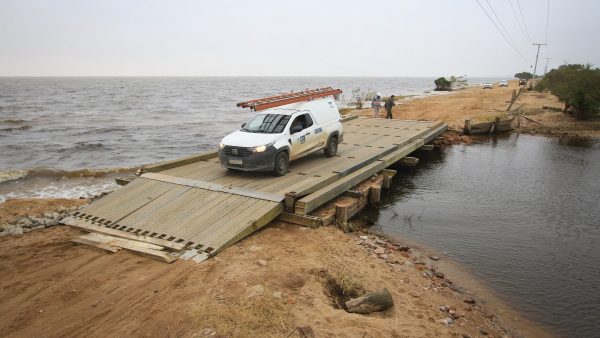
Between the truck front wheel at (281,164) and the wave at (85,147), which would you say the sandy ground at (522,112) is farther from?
the wave at (85,147)

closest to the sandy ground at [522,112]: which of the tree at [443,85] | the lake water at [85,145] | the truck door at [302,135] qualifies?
the lake water at [85,145]

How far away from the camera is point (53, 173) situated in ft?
58.5

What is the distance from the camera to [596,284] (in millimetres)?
8016

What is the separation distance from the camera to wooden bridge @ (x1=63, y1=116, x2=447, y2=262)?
25.8 ft

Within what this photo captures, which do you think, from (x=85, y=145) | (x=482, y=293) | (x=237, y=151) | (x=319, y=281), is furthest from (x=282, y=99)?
(x=85, y=145)

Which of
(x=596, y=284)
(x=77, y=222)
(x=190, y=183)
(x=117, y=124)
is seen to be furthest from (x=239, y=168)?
(x=117, y=124)

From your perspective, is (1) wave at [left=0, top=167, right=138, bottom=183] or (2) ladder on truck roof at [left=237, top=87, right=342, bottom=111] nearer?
(2) ladder on truck roof at [left=237, top=87, right=342, bottom=111]

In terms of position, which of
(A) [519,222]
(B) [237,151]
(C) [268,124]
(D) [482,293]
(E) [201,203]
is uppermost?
(C) [268,124]

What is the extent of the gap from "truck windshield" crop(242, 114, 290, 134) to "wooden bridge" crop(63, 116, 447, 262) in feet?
4.28

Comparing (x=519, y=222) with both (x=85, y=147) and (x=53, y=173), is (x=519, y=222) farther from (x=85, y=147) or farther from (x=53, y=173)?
(x=85, y=147)

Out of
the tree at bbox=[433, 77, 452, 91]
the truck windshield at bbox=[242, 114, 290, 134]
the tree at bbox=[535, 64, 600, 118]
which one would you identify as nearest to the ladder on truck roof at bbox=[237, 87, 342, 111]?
the truck windshield at bbox=[242, 114, 290, 134]

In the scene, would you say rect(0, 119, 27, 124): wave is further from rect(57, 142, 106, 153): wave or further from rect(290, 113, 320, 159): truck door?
rect(290, 113, 320, 159): truck door

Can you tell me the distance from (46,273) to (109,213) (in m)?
2.39

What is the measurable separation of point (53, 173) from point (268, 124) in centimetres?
1245
